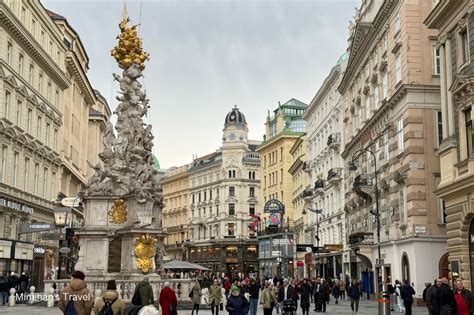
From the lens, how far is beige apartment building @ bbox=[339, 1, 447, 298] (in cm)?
3594

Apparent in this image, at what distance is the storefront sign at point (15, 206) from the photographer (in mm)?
42812

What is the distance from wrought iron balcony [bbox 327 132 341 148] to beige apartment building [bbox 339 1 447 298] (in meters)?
12.9

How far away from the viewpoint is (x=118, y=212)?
28641 millimetres

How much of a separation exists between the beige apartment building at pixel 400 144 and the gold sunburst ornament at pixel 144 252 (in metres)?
13.4

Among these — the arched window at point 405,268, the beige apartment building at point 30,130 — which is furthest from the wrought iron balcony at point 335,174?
the beige apartment building at point 30,130

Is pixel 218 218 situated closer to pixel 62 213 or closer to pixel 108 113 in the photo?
pixel 108 113

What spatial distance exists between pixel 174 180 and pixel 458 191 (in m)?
116

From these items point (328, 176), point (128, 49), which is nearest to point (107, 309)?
point (128, 49)

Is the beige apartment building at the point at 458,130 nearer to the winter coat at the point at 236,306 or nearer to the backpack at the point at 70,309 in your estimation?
the winter coat at the point at 236,306

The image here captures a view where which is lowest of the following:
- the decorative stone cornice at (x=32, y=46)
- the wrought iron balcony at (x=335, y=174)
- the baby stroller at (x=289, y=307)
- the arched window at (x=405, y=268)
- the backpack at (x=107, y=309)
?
the baby stroller at (x=289, y=307)

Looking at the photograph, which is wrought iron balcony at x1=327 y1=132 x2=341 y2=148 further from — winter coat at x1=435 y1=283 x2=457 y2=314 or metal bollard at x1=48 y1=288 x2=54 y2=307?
winter coat at x1=435 y1=283 x2=457 y2=314

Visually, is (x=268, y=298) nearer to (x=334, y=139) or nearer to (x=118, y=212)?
(x=118, y=212)

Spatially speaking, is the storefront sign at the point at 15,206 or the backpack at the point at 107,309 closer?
the backpack at the point at 107,309

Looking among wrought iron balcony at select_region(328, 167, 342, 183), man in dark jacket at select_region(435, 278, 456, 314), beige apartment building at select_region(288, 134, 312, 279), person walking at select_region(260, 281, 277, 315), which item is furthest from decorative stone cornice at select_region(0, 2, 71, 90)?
man in dark jacket at select_region(435, 278, 456, 314)
